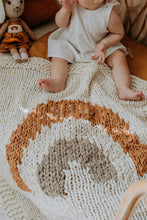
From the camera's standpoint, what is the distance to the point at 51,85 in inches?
36.8

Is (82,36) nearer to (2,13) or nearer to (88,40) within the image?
(88,40)

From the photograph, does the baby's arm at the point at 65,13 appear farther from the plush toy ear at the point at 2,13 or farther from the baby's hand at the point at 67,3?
the plush toy ear at the point at 2,13

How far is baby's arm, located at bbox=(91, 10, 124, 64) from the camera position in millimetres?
1006

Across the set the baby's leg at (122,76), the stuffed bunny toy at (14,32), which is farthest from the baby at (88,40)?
the stuffed bunny toy at (14,32)

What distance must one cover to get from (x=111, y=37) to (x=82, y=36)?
0.39 feet

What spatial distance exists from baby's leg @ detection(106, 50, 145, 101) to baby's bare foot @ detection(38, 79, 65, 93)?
8.6 inches

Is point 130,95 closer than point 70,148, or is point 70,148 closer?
point 70,148

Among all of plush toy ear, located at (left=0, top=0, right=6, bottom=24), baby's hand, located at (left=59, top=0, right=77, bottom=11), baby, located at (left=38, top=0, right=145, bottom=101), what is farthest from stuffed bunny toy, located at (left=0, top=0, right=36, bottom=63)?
baby's hand, located at (left=59, top=0, right=77, bottom=11)

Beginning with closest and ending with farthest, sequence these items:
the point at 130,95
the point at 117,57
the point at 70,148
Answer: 1. the point at 70,148
2. the point at 130,95
3. the point at 117,57

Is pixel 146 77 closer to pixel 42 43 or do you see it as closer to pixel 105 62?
pixel 105 62

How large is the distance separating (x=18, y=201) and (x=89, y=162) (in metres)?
0.30

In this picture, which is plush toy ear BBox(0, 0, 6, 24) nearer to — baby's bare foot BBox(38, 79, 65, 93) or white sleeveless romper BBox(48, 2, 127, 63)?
white sleeveless romper BBox(48, 2, 127, 63)

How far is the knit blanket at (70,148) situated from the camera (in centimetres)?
70

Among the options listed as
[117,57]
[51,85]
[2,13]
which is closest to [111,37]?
[117,57]
